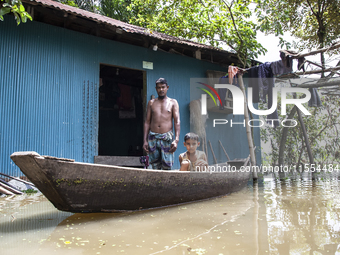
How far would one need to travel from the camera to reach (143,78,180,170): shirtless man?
175 inches

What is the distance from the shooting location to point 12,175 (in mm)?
4891

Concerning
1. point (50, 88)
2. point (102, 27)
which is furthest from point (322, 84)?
point (50, 88)

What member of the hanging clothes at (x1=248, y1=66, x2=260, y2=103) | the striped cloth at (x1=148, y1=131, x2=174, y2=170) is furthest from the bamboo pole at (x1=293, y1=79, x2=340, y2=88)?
the striped cloth at (x1=148, y1=131, x2=174, y2=170)

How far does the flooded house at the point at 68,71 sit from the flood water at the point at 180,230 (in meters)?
2.02

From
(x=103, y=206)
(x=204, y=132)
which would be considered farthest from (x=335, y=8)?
(x=103, y=206)

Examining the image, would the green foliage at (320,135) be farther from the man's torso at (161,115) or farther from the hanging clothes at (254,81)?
the man's torso at (161,115)

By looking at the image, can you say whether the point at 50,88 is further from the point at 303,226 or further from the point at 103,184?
the point at 303,226

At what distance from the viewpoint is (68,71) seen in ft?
19.0

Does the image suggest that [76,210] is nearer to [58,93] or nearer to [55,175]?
[55,175]

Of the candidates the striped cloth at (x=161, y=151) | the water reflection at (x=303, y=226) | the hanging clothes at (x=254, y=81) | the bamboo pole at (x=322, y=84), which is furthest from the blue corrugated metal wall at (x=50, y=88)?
the bamboo pole at (x=322, y=84)

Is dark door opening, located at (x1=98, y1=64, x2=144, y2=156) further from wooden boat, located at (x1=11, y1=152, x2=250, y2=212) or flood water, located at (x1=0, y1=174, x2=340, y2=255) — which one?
flood water, located at (x1=0, y1=174, x2=340, y2=255)

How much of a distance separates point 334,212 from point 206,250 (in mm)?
1860

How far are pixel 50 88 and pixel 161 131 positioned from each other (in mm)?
2544

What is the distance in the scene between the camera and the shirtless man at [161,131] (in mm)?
4457
